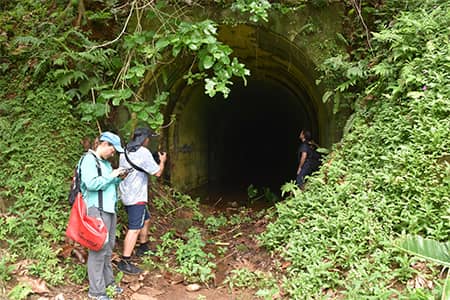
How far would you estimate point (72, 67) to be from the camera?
6.29 meters

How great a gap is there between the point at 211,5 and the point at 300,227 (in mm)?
4049

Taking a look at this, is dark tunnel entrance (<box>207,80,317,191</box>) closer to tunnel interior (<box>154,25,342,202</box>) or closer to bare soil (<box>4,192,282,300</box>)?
tunnel interior (<box>154,25,342,202</box>)

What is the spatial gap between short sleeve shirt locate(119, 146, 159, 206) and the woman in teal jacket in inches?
27.4

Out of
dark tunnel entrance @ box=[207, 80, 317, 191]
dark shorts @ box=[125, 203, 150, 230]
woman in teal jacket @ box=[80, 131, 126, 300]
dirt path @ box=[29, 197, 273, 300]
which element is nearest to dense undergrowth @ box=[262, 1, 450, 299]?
dirt path @ box=[29, 197, 273, 300]

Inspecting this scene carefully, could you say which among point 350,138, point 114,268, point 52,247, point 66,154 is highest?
point 350,138

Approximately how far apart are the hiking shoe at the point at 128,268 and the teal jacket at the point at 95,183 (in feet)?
3.44

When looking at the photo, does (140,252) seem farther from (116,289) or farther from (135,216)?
(116,289)

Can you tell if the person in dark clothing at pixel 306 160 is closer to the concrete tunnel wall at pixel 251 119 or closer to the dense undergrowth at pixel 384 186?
the concrete tunnel wall at pixel 251 119

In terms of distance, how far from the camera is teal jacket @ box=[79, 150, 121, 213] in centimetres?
379

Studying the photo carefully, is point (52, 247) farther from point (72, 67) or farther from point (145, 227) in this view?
point (72, 67)

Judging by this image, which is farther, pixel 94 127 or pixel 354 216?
pixel 94 127

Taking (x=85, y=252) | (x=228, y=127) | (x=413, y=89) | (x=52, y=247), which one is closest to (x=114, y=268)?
(x=85, y=252)

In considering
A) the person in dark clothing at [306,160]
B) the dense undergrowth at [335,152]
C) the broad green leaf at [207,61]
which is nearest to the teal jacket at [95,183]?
the dense undergrowth at [335,152]

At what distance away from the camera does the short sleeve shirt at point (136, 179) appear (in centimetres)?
476
